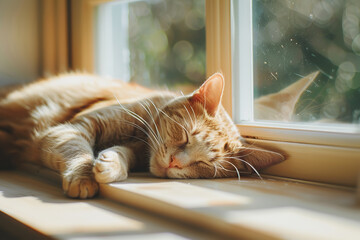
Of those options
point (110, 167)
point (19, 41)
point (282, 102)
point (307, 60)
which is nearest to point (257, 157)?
point (282, 102)

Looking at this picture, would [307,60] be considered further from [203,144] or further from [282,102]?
[203,144]

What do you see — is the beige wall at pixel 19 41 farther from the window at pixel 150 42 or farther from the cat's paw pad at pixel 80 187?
the cat's paw pad at pixel 80 187

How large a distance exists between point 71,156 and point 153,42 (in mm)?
1044

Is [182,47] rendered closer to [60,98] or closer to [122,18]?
[122,18]

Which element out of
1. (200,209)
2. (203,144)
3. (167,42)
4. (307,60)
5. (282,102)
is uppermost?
(167,42)

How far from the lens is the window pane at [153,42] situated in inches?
79.1

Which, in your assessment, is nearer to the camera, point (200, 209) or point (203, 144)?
point (200, 209)

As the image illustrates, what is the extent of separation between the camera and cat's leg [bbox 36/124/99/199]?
1271 millimetres

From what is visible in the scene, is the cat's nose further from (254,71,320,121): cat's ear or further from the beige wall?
the beige wall

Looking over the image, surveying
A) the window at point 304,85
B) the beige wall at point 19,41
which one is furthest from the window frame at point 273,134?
the beige wall at point 19,41

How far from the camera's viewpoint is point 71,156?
1.41 meters

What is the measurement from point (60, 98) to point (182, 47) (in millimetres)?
704

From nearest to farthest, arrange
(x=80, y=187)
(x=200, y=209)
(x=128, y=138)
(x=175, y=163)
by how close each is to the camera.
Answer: (x=200, y=209) → (x=80, y=187) → (x=175, y=163) → (x=128, y=138)

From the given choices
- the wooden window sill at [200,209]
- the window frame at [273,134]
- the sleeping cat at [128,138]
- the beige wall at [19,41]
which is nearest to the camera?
the wooden window sill at [200,209]
